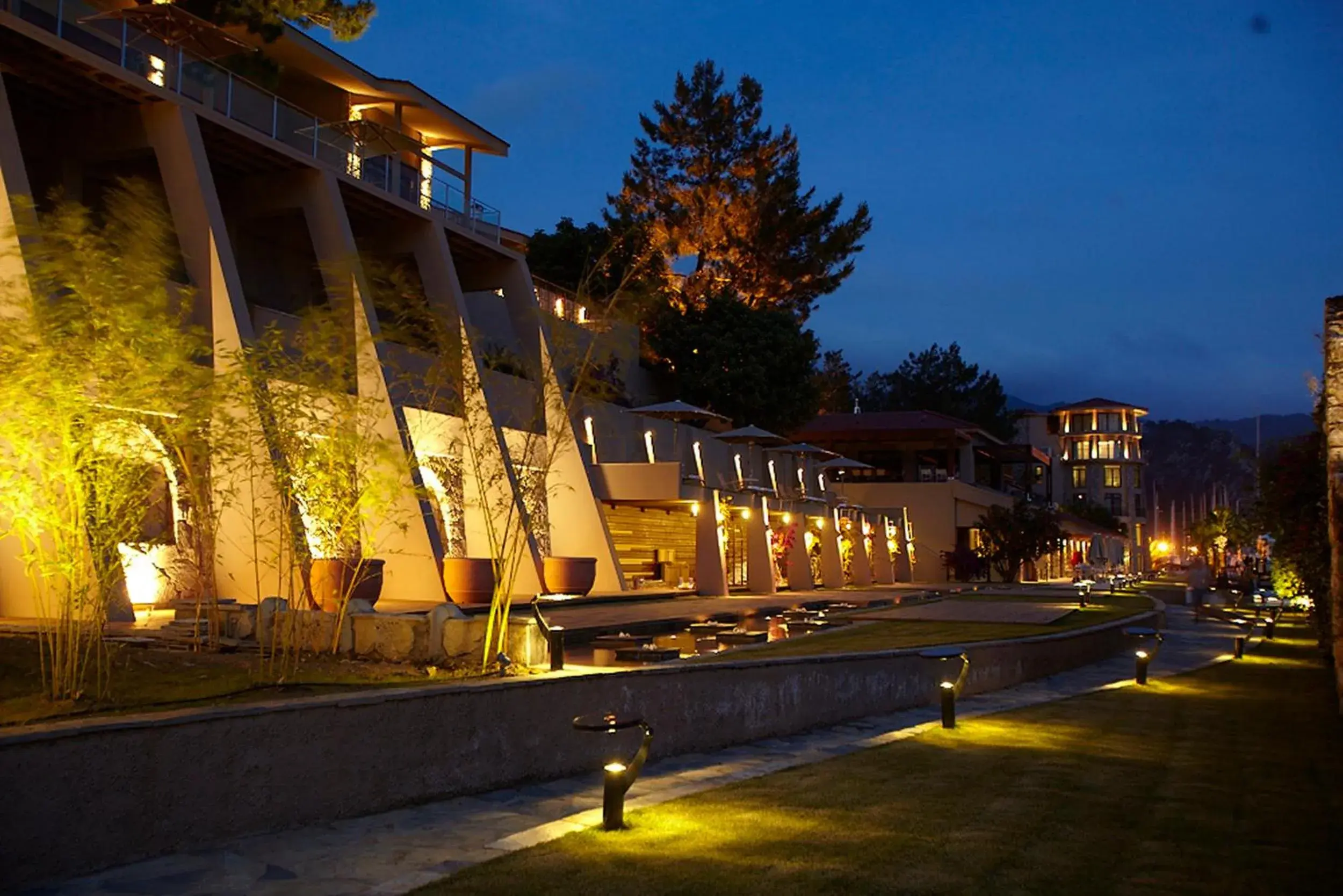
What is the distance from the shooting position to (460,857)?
5637 mm

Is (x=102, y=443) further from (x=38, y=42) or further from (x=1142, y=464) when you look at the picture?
(x=1142, y=464)

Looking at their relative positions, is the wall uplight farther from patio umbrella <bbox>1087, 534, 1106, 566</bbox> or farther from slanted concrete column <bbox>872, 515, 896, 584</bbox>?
patio umbrella <bbox>1087, 534, 1106, 566</bbox>

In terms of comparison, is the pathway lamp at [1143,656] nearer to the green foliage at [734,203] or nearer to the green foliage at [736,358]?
the green foliage at [736,358]

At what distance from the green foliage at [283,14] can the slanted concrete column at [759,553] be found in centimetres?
1488

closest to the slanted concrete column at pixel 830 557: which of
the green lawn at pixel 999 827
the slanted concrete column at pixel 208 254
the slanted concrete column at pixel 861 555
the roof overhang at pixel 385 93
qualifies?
the slanted concrete column at pixel 861 555

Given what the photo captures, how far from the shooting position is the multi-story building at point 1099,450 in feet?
331

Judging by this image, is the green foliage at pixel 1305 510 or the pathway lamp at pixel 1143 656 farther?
the green foliage at pixel 1305 510

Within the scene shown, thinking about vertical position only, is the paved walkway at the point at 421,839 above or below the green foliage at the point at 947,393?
below

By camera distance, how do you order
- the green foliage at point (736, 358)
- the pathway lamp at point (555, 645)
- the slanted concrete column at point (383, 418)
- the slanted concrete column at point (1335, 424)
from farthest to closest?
the green foliage at point (736, 358)
the slanted concrete column at point (383, 418)
the slanted concrete column at point (1335, 424)
the pathway lamp at point (555, 645)

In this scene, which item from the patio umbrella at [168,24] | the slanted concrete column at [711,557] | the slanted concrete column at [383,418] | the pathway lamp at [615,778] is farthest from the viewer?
the slanted concrete column at [711,557]

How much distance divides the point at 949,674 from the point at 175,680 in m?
7.77

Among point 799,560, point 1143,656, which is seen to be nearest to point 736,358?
point 799,560

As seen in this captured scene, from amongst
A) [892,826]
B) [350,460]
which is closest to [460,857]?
[892,826]

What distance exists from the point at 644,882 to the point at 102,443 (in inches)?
186
